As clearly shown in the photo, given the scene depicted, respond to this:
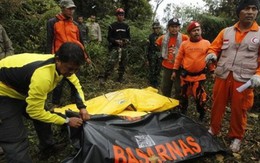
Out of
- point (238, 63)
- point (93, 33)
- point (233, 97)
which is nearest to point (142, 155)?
point (233, 97)

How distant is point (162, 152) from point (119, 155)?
20.1 inches

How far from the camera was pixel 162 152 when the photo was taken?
3.18m

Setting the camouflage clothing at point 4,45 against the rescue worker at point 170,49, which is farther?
the rescue worker at point 170,49

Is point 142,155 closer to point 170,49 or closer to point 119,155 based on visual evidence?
point 119,155

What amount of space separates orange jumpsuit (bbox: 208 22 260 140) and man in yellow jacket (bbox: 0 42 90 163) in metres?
1.85

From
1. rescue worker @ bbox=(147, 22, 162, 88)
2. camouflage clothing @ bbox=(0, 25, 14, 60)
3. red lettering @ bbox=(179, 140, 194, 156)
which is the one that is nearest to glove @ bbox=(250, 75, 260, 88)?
red lettering @ bbox=(179, 140, 194, 156)

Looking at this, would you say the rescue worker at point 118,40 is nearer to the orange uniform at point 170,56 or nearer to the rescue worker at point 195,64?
the orange uniform at point 170,56

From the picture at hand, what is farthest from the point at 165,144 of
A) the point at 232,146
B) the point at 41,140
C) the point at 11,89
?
the point at 11,89

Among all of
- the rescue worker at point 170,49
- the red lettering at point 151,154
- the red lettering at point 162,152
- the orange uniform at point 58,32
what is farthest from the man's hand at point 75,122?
the rescue worker at point 170,49

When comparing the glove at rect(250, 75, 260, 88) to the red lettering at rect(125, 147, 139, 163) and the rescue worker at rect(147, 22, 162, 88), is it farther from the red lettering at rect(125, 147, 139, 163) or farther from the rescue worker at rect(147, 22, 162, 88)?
the rescue worker at rect(147, 22, 162, 88)

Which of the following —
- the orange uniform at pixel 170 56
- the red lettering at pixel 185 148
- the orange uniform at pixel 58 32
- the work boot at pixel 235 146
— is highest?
the orange uniform at pixel 58 32

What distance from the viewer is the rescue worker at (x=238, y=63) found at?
3.54 metres

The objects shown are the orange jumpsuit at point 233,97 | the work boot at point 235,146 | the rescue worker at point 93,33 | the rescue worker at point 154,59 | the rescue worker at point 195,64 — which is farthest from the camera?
the rescue worker at point 93,33

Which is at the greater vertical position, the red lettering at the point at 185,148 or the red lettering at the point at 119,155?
the red lettering at the point at 119,155
